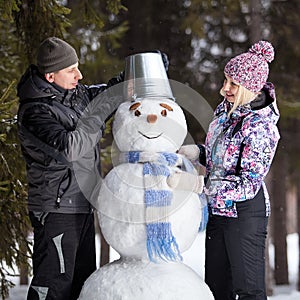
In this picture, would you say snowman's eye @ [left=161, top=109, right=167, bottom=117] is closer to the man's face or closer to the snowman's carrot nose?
the snowman's carrot nose

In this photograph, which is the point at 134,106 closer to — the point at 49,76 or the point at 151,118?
the point at 151,118

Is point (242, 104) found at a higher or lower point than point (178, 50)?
lower

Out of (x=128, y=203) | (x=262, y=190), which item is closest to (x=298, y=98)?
(x=262, y=190)

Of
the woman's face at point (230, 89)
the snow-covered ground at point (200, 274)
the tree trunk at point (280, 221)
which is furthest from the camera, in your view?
the tree trunk at point (280, 221)

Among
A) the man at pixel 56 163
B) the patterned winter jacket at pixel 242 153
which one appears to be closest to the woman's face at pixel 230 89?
the patterned winter jacket at pixel 242 153

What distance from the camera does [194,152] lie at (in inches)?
165

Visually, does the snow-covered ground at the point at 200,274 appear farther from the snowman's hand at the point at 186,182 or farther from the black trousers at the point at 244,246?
the snowman's hand at the point at 186,182

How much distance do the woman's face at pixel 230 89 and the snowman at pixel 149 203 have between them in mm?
377

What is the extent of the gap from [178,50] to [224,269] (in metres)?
5.75

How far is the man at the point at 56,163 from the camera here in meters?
3.73

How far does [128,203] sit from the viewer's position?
3.67m

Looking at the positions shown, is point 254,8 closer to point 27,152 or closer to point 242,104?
point 242,104

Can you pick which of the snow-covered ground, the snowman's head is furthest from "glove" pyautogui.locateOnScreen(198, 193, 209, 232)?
the snow-covered ground

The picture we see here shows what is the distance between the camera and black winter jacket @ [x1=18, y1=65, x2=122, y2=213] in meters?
3.68
